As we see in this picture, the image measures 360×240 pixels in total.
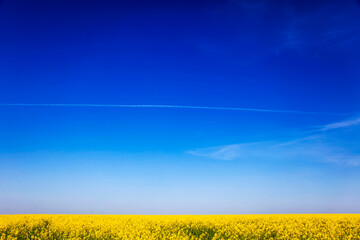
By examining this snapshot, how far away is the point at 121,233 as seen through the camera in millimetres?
17984

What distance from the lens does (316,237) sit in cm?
1745

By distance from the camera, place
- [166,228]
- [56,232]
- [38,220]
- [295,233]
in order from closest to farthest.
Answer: [295,233]
[56,232]
[166,228]
[38,220]

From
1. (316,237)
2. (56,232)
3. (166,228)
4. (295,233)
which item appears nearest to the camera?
(316,237)

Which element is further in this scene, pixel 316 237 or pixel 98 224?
pixel 98 224

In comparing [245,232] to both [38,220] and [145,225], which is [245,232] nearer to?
[145,225]

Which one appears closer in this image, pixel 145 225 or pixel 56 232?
pixel 56 232

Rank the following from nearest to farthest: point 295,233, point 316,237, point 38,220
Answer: point 316,237, point 295,233, point 38,220

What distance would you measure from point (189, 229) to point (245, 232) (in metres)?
A: 4.14

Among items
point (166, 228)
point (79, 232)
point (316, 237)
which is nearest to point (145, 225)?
point (166, 228)

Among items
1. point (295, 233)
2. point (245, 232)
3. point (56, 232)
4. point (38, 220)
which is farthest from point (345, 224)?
point (38, 220)

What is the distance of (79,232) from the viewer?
19578 millimetres

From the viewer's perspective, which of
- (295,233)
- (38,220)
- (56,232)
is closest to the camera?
(295,233)

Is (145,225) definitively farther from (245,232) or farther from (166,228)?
(245,232)

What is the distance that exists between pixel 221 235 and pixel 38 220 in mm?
14802
